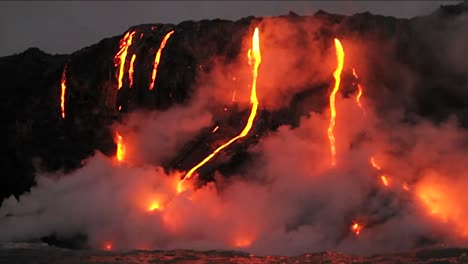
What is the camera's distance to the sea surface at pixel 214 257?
1606cm

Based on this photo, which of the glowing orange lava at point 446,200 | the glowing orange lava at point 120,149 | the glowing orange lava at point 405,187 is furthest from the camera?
the glowing orange lava at point 120,149

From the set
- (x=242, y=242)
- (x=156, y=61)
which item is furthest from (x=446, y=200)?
(x=156, y=61)

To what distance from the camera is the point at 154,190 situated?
24984 millimetres

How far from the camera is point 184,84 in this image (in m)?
Result: 28.1

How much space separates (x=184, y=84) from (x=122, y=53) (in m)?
3.20

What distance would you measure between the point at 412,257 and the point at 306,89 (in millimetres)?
11317

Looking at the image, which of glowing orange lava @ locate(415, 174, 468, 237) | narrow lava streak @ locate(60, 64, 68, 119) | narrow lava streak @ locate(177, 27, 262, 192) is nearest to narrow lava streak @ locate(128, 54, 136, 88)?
narrow lava streak @ locate(60, 64, 68, 119)

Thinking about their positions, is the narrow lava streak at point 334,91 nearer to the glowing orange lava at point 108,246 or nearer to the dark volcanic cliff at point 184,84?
the dark volcanic cliff at point 184,84

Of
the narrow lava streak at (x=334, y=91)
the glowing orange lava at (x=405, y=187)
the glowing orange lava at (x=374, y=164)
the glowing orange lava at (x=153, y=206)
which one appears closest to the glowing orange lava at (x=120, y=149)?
the glowing orange lava at (x=153, y=206)

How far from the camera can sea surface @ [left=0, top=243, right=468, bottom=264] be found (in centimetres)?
1606

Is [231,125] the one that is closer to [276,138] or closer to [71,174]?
[276,138]

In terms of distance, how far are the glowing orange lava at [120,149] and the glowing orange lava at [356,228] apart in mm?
10268

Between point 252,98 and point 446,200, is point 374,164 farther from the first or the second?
point 252,98

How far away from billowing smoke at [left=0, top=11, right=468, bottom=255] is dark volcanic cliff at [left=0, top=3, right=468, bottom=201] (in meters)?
0.38
